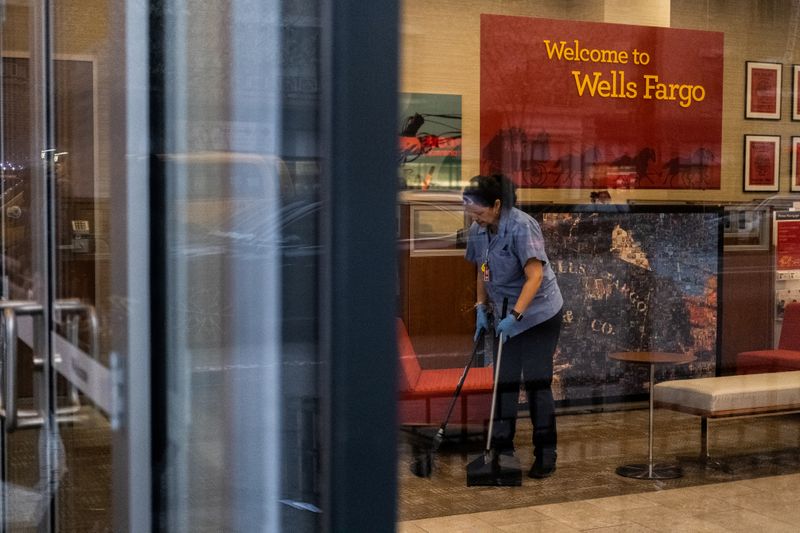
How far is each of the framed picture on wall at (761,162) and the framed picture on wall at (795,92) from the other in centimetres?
18

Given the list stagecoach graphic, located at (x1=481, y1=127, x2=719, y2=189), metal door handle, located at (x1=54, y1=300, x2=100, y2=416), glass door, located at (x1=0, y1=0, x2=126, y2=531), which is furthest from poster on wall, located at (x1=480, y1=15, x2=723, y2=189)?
metal door handle, located at (x1=54, y1=300, x2=100, y2=416)

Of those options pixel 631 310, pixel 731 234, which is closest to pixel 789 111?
pixel 731 234

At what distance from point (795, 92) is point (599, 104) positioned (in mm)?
1063

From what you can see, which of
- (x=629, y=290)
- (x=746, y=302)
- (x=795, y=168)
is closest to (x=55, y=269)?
(x=629, y=290)

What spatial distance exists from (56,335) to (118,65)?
0.49 m

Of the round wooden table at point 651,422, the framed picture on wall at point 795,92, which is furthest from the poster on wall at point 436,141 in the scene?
the framed picture on wall at point 795,92

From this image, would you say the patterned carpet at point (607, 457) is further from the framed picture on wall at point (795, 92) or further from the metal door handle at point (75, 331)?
the metal door handle at point (75, 331)

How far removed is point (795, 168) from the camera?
202 inches

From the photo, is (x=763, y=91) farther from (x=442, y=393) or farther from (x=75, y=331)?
(x=75, y=331)

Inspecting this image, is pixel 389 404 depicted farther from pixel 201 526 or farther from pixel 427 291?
pixel 427 291

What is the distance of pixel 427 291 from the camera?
14.5ft

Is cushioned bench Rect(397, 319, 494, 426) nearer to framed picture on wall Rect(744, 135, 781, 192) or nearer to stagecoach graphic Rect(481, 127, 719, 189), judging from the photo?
stagecoach graphic Rect(481, 127, 719, 189)

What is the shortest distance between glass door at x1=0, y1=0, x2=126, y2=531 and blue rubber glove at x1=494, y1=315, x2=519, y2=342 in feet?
8.75

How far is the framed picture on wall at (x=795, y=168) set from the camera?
199 inches
